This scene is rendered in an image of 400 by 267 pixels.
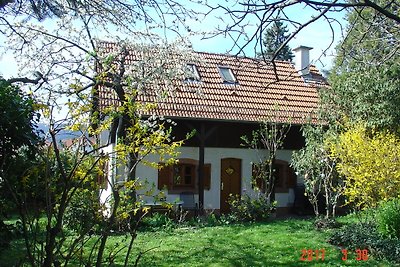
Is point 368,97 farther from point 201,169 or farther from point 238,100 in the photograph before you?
point 201,169

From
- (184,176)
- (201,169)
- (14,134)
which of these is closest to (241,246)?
(14,134)

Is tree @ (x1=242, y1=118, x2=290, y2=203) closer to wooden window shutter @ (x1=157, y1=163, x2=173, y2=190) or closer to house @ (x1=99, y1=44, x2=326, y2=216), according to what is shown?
house @ (x1=99, y1=44, x2=326, y2=216)

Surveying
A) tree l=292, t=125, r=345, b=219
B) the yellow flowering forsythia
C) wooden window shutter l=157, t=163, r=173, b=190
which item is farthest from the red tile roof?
the yellow flowering forsythia

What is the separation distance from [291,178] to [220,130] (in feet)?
11.9

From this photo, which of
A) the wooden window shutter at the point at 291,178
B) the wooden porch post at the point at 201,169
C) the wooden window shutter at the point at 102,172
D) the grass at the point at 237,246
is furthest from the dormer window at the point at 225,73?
the wooden window shutter at the point at 102,172

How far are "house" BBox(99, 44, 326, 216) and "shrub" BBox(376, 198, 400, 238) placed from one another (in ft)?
20.7

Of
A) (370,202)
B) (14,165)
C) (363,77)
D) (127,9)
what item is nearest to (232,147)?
(363,77)

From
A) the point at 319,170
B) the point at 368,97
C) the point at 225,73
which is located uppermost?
the point at 225,73

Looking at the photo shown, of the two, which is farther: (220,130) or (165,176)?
(220,130)

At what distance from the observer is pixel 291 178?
59.5ft

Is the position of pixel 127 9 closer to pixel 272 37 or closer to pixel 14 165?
pixel 14 165

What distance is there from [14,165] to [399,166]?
8896mm

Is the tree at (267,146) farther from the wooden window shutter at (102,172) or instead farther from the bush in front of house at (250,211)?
the wooden window shutter at (102,172)

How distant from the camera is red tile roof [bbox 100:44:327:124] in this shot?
15.5 meters
